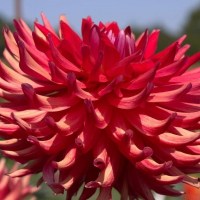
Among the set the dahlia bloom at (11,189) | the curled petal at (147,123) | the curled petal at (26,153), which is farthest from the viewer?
the dahlia bloom at (11,189)

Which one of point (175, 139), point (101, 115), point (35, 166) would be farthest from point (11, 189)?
point (175, 139)

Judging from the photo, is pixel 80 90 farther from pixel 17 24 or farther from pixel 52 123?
pixel 17 24

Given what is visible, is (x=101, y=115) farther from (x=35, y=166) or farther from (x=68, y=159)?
(x=35, y=166)

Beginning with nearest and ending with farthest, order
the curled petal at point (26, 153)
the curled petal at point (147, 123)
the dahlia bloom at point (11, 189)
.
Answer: the curled petal at point (147, 123), the curled petal at point (26, 153), the dahlia bloom at point (11, 189)

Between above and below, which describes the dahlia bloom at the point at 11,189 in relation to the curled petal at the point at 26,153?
below

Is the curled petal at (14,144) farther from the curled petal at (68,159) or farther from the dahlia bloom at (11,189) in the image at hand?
the dahlia bloom at (11,189)

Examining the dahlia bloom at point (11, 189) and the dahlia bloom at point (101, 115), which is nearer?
the dahlia bloom at point (101, 115)

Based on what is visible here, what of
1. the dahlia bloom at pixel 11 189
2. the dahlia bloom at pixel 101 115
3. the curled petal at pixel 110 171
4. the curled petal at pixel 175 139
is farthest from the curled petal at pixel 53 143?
the dahlia bloom at pixel 11 189

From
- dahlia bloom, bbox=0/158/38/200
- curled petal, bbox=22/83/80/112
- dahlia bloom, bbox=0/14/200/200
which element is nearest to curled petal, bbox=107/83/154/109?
dahlia bloom, bbox=0/14/200/200

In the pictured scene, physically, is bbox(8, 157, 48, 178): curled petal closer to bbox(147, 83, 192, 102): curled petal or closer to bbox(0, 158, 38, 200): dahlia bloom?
bbox(147, 83, 192, 102): curled petal
